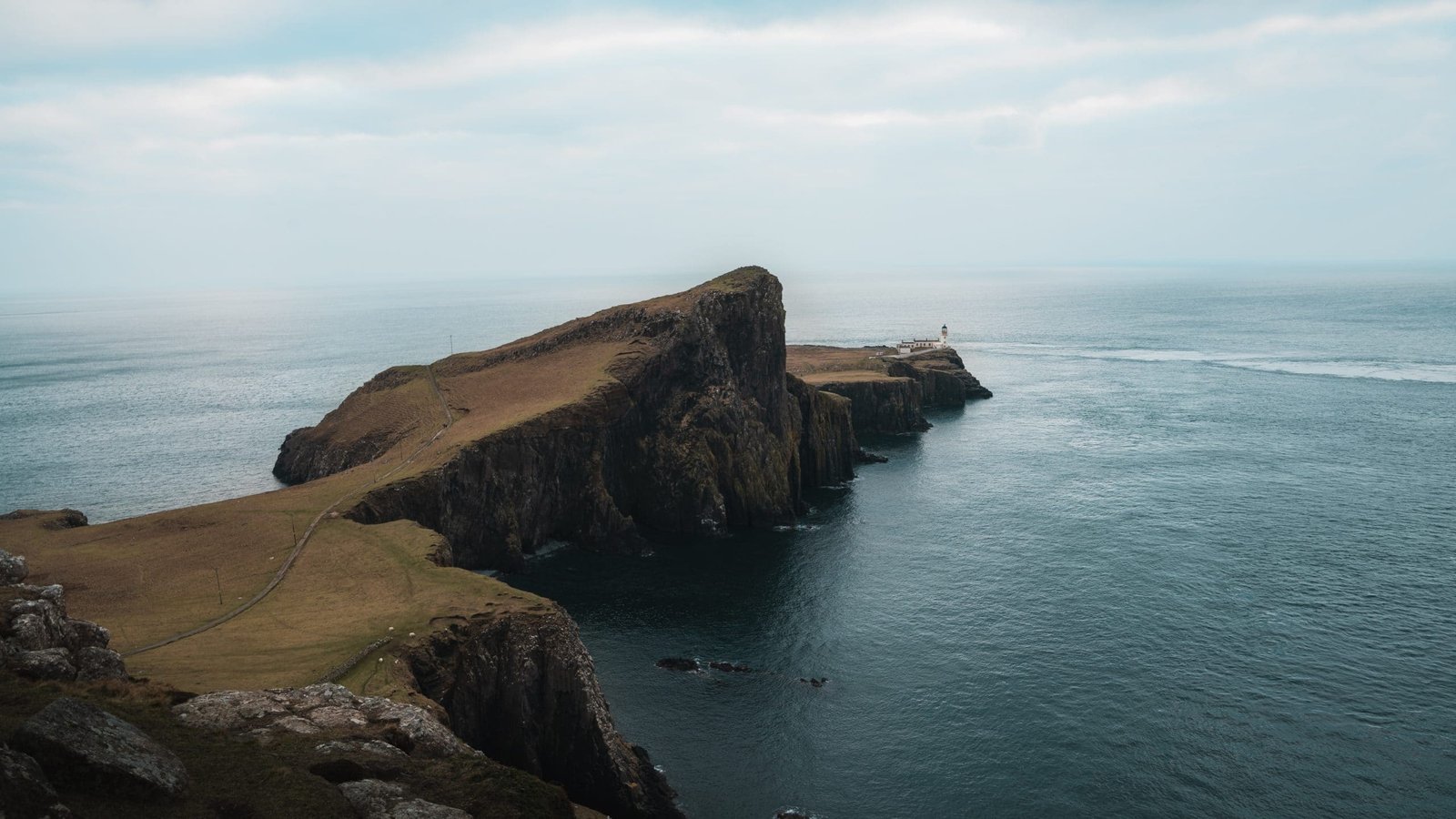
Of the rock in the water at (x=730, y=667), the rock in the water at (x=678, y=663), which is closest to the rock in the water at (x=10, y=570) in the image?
the rock in the water at (x=678, y=663)

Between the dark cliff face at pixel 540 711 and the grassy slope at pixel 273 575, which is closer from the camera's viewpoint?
the grassy slope at pixel 273 575

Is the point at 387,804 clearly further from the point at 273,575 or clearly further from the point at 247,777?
the point at 273,575

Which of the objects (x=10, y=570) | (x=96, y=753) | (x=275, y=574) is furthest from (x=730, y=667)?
(x=96, y=753)

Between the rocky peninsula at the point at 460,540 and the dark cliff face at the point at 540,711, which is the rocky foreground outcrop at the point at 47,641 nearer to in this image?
the rocky peninsula at the point at 460,540

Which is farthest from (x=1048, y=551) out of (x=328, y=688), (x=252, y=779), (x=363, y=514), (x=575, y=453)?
(x=252, y=779)

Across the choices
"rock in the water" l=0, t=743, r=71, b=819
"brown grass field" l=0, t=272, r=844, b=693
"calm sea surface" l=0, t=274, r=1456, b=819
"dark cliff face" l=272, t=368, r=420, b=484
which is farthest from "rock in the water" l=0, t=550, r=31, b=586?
"dark cliff face" l=272, t=368, r=420, b=484

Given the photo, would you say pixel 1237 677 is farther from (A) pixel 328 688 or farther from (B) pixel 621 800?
(A) pixel 328 688

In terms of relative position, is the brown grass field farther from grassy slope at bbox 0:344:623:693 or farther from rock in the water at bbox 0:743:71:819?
rock in the water at bbox 0:743:71:819
